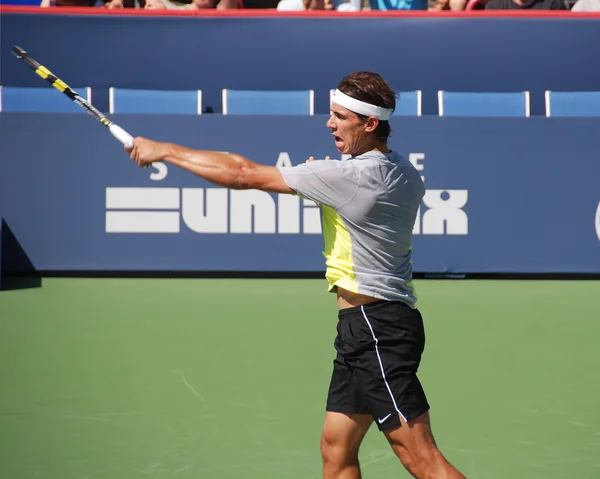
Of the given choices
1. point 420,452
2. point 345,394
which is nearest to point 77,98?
point 345,394

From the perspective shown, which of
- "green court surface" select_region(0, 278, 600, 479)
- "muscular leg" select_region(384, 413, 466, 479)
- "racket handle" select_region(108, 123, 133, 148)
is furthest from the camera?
"green court surface" select_region(0, 278, 600, 479)

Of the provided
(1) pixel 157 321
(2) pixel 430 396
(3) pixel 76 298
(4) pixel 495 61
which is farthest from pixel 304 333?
(4) pixel 495 61

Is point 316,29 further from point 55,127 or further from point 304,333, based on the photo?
point 304,333

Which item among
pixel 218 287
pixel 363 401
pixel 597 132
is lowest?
pixel 218 287

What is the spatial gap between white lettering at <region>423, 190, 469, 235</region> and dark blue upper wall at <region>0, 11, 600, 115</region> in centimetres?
163

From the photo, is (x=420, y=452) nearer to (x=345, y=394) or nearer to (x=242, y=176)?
(x=345, y=394)

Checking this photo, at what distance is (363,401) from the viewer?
11.6 feet

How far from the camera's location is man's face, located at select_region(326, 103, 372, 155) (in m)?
3.53

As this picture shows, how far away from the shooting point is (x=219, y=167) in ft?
11.1

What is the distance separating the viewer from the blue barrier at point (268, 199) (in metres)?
10.1

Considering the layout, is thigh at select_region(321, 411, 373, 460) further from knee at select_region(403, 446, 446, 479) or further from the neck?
the neck

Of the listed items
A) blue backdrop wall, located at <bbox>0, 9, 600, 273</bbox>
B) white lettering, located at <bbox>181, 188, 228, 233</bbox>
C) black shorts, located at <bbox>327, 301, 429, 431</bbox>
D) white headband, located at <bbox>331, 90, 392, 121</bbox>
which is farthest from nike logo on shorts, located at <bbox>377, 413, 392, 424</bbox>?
white lettering, located at <bbox>181, 188, 228, 233</bbox>

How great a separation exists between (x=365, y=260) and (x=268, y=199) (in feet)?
21.6

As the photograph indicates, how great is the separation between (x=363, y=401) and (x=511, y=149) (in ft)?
23.4
